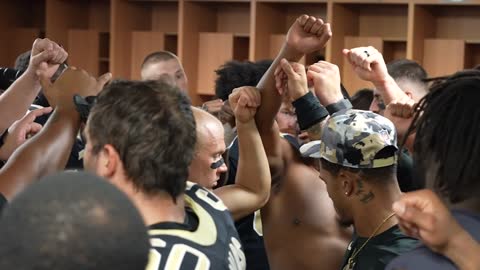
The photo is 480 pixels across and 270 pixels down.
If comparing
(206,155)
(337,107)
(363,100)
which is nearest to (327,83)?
(337,107)

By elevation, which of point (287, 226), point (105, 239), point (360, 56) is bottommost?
point (287, 226)

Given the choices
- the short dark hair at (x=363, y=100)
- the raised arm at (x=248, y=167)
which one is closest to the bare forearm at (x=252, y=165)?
the raised arm at (x=248, y=167)

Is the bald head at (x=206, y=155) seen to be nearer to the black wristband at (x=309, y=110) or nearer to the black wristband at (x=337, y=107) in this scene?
the black wristband at (x=309, y=110)

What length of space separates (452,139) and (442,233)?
0.20m

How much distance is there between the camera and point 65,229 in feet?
2.82

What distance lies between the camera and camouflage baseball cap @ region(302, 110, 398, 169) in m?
2.09

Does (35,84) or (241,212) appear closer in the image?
(241,212)

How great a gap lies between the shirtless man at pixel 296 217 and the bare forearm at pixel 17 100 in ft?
2.13

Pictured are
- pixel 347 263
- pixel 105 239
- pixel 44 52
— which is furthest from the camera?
pixel 44 52

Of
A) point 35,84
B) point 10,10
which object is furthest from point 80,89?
point 10,10

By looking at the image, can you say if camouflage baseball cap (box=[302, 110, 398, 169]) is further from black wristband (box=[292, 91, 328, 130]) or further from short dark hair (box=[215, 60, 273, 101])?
short dark hair (box=[215, 60, 273, 101])

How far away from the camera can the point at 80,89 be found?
2.13 m

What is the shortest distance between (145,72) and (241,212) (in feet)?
7.74

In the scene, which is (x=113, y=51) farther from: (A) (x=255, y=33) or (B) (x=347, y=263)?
(B) (x=347, y=263)
